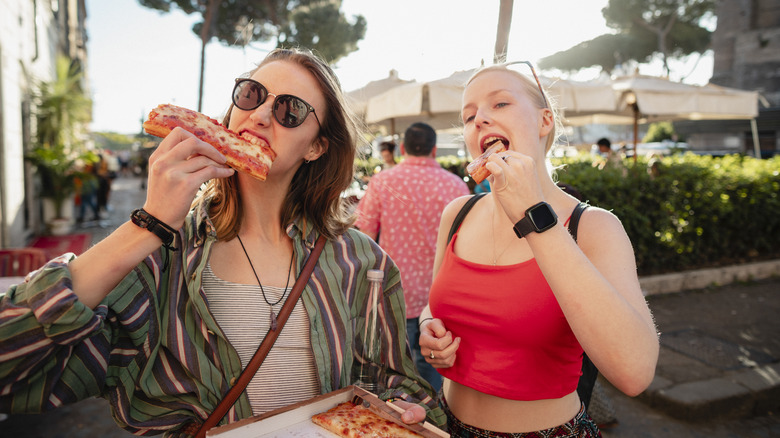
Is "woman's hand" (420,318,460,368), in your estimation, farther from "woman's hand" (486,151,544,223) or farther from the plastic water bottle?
"woman's hand" (486,151,544,223)

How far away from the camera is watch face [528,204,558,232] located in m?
1.47

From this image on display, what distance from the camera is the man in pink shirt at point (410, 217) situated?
397 cm

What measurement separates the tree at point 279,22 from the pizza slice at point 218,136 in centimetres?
2339

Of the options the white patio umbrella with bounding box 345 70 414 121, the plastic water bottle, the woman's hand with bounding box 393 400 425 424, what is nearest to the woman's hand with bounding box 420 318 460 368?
the plastic water bottle

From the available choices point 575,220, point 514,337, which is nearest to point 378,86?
point 575,220

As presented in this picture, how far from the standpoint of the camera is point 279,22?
2575cm

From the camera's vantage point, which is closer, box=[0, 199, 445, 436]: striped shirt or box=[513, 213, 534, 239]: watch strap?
box=[0, 199, 445, 436]: striped shirt

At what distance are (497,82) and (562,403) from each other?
1.25 meters

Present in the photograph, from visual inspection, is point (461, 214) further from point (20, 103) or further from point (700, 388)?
point (20, 103)

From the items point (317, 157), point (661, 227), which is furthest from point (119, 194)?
point (317, 157)

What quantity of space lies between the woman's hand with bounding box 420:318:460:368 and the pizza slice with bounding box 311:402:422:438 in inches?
17.4

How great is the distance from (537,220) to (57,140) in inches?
542

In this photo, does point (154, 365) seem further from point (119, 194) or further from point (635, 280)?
point (119, 194)

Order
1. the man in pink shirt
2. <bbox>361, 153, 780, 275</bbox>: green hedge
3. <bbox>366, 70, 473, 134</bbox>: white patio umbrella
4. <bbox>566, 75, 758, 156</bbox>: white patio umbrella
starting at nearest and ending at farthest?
the man in pink shirt < <bbox>361, 153, 780, 275</bbox>: green hedge < <bbox>366, 70, 473, 134</bbox>: white patio umbrella < <bbox>566, 75, 758, 156</bbox>: white patio umbrella
